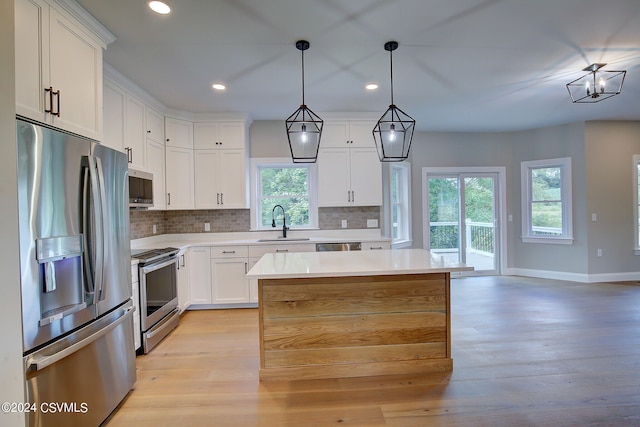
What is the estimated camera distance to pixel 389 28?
7.64 feet

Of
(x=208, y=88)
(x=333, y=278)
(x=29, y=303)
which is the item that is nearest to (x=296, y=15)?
(x=208, y=88)

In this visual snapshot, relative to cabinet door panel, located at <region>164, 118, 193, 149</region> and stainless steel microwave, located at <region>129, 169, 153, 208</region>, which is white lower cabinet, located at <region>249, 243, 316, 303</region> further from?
cabinet door panel, located at <region>164, 118, 193, 149</region>

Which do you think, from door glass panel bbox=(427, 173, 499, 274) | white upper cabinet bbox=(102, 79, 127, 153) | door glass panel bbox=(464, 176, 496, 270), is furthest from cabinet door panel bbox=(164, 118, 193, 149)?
door glass panel bbox=(464, 176, 496, 270)

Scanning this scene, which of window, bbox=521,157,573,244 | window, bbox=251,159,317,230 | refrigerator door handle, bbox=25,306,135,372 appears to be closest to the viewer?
refrigerator door handle, bbox=25,306,135,372

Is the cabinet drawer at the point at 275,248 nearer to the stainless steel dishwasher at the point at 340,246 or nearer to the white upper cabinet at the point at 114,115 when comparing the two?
the stainless steel dishwasher at the point at 340,246

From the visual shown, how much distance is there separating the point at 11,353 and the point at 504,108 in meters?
5.29

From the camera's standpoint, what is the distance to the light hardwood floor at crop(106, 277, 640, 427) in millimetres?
1918

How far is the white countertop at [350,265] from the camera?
84.4 inches

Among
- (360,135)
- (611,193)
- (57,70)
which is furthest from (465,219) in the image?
(57,70)

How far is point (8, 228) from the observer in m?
1.10

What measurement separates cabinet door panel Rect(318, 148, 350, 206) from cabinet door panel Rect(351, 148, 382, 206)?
5.7 inches

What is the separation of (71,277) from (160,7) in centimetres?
179

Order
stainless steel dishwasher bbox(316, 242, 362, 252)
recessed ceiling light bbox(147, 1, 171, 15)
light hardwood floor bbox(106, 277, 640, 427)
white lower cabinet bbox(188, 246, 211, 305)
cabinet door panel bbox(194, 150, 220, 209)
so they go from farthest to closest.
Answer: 1. cabinet door panel bbox(194, 150, 220, 209)
2. stainless steel dishwasher bbox(316, 242, 362, 252)
3. white lower cabinet bbox(188, 246, 211, 305)
4. recessed ceiling light bbox(147, 1, 171, 15)
5. light hardwood floor bbox(106, 277, 640, 427)

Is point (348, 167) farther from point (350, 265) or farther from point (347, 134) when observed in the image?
point (350, 265)
